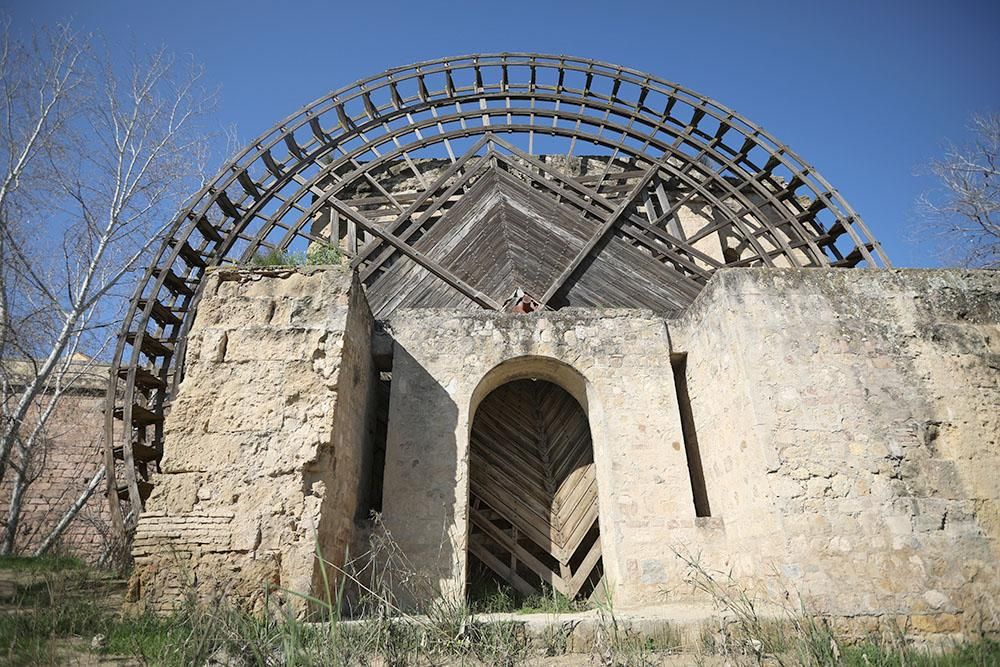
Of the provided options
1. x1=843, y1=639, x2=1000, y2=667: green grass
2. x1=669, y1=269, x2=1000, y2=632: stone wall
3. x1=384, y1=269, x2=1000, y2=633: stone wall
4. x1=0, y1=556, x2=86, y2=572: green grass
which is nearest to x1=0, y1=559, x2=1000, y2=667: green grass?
x1=843, y1=639, x2=1000, y2=667: green grass

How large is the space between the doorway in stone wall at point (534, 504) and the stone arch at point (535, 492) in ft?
0.04

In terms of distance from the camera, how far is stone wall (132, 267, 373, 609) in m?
3.83

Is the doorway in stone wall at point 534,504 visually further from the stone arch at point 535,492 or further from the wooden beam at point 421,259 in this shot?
the wooden beam at point 421,259

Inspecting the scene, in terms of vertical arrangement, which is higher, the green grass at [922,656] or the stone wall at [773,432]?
the stone wall at [773,432]

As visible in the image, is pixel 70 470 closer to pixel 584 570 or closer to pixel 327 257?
pixel 327 257

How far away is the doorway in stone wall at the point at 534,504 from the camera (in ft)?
19.6

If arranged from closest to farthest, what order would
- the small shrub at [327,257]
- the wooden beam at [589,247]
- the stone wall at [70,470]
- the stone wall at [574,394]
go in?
1. the stone wall at [574,394]
2. the small shrub at [327,257]
3. the wooden beam at [589,247]
4. the stone wall at [70,470]

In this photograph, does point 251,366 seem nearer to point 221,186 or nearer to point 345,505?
point 345,505

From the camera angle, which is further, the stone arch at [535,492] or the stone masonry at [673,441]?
the stone arch at [535,492]

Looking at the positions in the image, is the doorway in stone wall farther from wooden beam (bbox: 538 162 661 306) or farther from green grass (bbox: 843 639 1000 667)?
green grass (bbox: 843 639 1000 667)

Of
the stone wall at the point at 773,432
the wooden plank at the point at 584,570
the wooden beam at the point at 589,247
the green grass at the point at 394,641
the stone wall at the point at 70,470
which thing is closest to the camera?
the green grass at the point at 394,641

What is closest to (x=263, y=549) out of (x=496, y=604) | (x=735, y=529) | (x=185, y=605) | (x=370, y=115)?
(x=185, y=605)

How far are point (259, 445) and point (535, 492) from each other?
3.27 meters

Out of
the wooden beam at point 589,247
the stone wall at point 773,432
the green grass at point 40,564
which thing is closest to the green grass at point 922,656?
the stone wall at point 773,432
